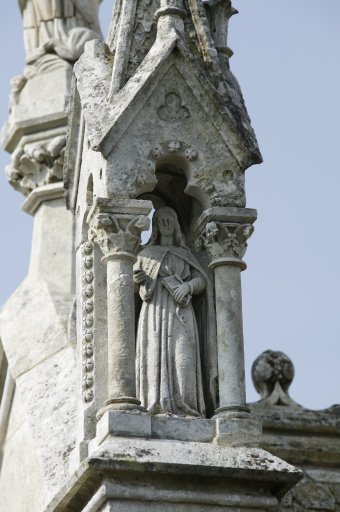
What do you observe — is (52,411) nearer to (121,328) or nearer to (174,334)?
(174,334)

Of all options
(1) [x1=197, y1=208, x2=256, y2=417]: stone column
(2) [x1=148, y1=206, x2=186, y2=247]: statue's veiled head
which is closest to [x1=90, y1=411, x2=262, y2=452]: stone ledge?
(1) [x1=197, y1=208, x2=256, y2=417]: stone column

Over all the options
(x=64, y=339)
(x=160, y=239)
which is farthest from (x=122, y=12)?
(x=64, y=339)

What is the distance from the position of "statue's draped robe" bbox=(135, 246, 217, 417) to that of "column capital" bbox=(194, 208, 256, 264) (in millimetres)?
327

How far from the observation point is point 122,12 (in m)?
15.8

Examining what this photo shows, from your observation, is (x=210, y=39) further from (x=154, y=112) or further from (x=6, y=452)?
(x=6, y=452)

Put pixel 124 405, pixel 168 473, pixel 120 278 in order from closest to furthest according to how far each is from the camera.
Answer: pixel 168 473 → pixel 124 405 → pixel 120 278

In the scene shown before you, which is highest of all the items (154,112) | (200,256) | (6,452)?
(154,112)

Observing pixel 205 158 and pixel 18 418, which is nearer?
pixel 205 158

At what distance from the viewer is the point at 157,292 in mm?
15227

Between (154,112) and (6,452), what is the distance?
3669 mm

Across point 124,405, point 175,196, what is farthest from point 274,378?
point 124,405

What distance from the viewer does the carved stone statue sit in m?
19.0

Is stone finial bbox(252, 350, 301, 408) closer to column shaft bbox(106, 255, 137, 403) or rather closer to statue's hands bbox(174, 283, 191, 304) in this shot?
statue's hands bbox(174, 283, 191, 304)

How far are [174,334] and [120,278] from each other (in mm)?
568
